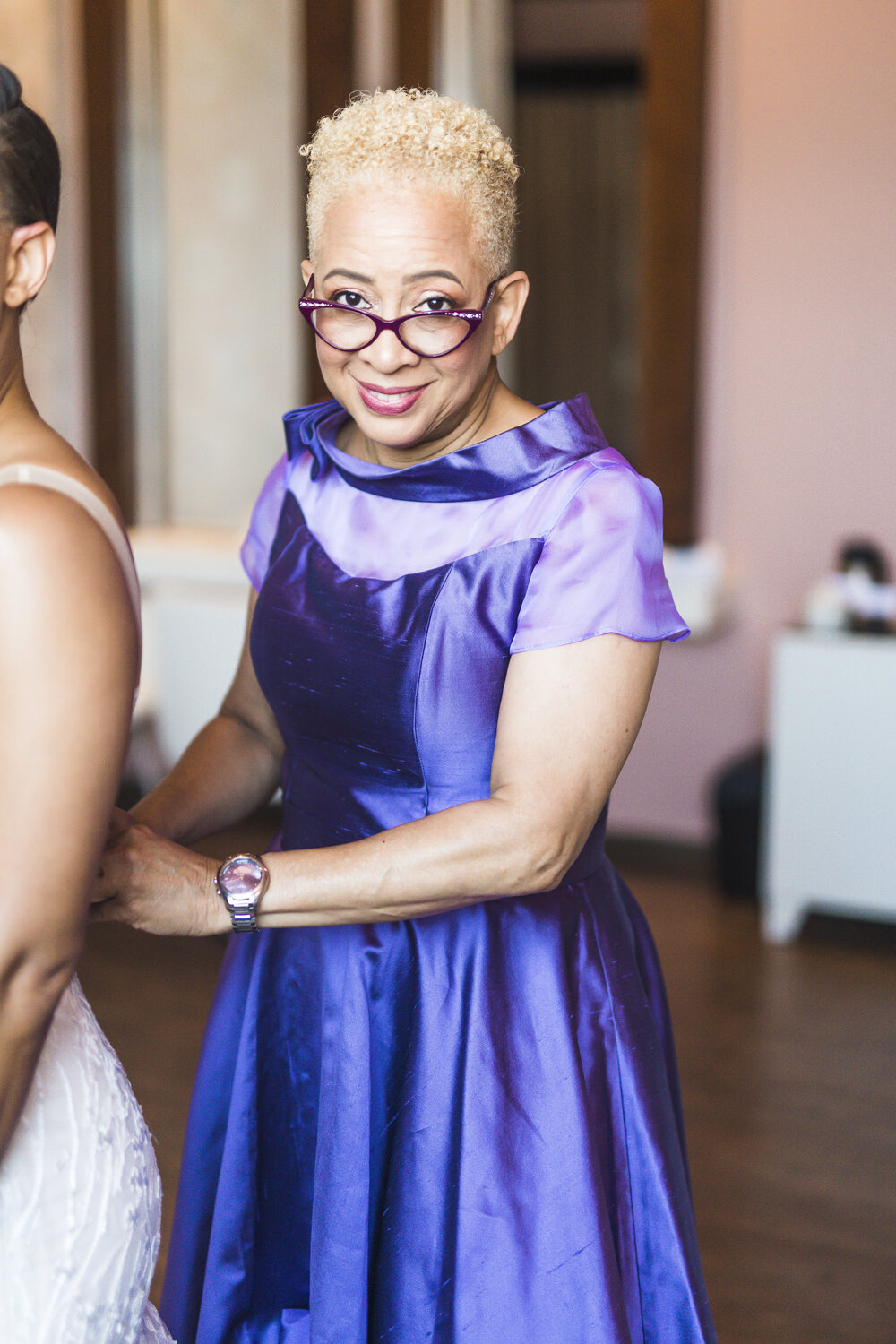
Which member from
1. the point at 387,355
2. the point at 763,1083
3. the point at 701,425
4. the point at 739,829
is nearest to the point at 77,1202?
the point at 387,355

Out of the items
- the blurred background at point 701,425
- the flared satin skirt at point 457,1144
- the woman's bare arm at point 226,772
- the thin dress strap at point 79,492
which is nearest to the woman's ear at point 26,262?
the thin dress strap at point 79,492

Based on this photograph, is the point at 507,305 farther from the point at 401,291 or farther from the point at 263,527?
the point at 263,527

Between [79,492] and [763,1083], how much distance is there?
253cm

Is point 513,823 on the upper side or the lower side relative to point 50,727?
lower

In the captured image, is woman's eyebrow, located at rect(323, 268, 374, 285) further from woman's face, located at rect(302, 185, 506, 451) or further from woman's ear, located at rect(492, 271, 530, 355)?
woman's ear, located at rect(492, 271, 530, 355)

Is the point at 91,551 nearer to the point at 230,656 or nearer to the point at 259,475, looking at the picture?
the point at 230,656

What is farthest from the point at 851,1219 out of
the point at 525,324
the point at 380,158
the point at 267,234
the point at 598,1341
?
the point at 525,324

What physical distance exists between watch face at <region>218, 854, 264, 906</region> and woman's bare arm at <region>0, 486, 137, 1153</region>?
30cm

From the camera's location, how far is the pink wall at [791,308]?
3945 mm

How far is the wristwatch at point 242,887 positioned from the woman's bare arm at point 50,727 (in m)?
0.30

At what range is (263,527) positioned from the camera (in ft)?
5.03

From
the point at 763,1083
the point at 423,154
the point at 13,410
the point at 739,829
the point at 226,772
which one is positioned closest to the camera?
the point at 13,410

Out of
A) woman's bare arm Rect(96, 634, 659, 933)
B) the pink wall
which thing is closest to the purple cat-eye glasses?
woman's bare arm Rect(96, 634, 659, 933)

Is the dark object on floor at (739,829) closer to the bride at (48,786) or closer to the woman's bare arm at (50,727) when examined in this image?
the bride at (48,786)
